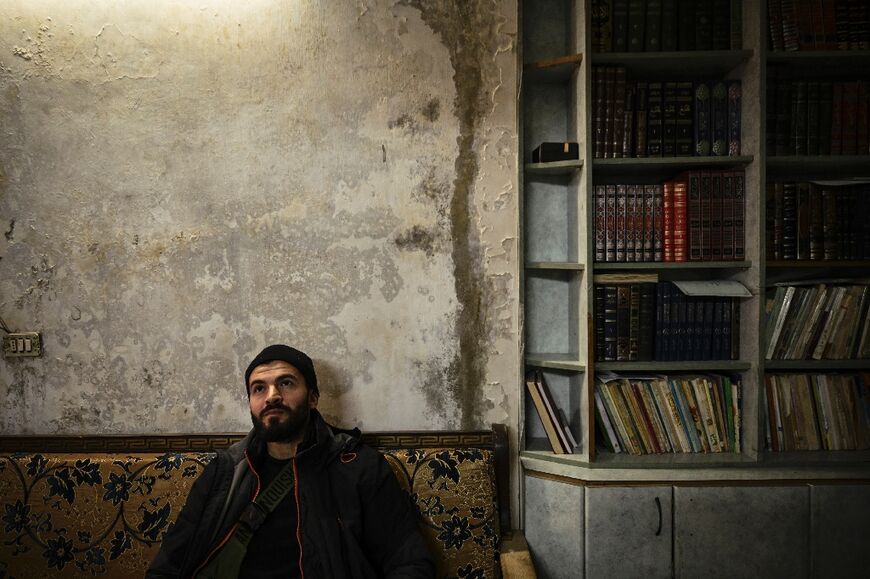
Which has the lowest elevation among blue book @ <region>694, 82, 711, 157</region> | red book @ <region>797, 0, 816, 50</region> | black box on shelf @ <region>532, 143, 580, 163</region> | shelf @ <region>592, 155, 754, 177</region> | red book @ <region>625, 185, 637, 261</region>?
red book @ <region>625, 185, 637, 261</region>

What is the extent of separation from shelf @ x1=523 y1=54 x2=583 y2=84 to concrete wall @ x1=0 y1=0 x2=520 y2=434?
10cm

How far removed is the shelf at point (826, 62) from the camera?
1925 millimetres

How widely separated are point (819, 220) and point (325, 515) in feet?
6.38

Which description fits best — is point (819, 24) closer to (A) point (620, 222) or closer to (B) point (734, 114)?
(B) point (734, 114)

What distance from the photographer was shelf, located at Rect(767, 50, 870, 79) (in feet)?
6.31

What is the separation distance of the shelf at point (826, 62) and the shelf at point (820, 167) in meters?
0.33

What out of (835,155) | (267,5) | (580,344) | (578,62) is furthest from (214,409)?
(835,155)

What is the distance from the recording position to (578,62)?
1997mm

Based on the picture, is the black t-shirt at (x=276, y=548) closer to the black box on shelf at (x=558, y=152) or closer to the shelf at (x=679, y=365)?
the shelf at (x=679, y=365)

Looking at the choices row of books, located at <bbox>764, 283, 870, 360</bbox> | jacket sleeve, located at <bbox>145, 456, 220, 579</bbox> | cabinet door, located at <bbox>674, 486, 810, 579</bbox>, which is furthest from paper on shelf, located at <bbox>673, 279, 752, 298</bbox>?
jacket sleeve, located at <bbox>145, 456, 220, 579</bbox>

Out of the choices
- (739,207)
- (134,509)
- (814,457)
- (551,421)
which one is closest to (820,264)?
(739,207)

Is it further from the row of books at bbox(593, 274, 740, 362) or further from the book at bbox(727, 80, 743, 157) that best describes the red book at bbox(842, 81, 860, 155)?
the row of books at bbox(593, 274, 740, 362)

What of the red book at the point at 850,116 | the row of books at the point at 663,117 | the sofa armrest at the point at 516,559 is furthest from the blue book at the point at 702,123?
the sofa armrest at the point at 516,559

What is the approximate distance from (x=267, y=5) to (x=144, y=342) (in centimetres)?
135
